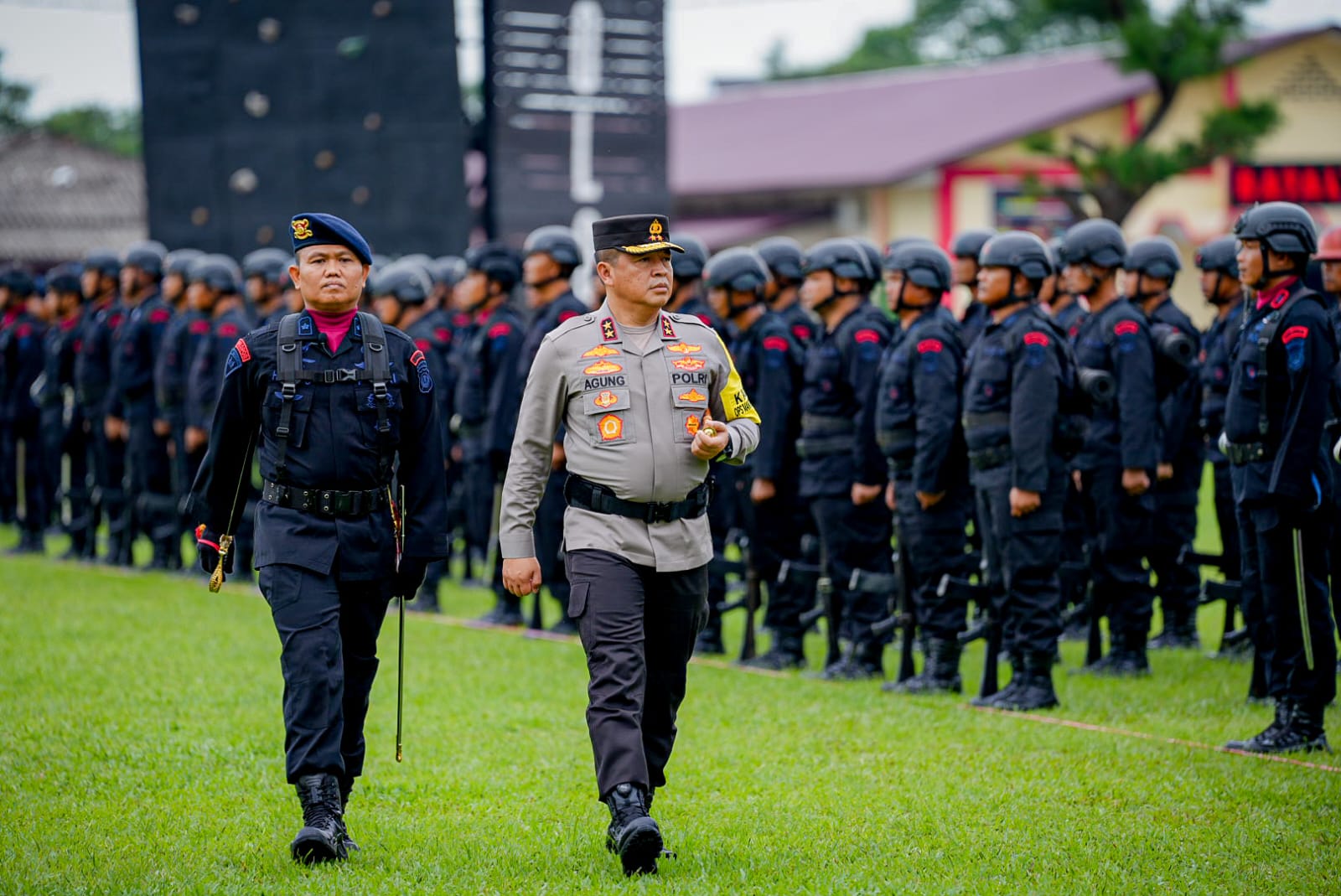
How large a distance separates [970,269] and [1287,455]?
3042 mm

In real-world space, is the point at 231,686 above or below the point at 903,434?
below

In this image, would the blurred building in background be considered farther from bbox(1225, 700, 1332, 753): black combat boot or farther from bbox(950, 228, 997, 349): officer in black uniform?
bbox(1225, 700, 1332, 753): black combat boot

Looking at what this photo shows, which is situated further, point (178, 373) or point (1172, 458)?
point (178, 373)

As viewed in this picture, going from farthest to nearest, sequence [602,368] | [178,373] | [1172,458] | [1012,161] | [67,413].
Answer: [1012,161]
[67,413]
[178,373]
[1172,458]
[602,368]

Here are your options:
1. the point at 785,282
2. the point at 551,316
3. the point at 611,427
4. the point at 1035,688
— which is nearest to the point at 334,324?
the point at 611,427

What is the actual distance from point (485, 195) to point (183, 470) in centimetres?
665

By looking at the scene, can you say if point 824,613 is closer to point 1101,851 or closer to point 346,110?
point 1101,851

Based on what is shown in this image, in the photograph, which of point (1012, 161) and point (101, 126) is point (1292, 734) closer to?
point (1012, 161)

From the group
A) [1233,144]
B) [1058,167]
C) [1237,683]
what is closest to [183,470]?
[1237,683]

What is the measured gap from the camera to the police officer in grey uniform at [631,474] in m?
5.66

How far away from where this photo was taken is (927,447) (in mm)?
8719

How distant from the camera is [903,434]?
8.88m

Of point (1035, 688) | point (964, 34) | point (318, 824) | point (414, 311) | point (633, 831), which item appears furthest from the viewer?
point (964, 34)

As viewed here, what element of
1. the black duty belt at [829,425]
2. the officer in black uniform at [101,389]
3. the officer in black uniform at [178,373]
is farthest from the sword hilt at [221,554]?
the officer in black uniform at [101,389]
